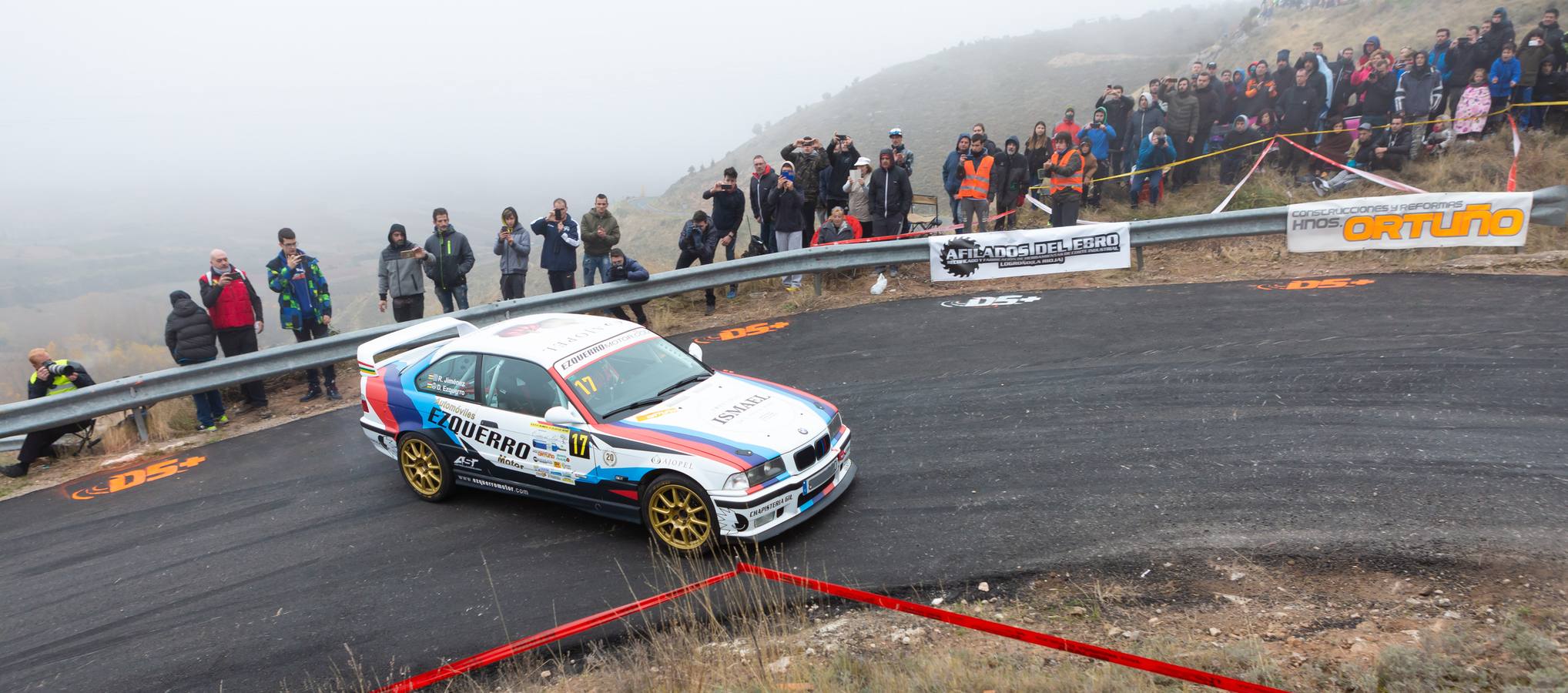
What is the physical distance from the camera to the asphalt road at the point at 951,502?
6289mm

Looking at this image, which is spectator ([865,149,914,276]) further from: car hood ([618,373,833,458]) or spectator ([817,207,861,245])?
car hood ([618,373,833,458])

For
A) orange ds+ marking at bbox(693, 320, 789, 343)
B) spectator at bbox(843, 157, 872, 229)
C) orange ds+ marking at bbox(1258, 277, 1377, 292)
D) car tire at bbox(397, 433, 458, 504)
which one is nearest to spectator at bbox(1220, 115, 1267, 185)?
orange ds+ marking at bbox(1258, 277, 1377, 292)

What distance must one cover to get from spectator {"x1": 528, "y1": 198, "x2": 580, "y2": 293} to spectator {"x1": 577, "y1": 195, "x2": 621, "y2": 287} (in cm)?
17

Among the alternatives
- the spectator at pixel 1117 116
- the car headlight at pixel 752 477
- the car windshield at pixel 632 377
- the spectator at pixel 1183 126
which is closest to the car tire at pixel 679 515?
the car headlight at pixel 752 477

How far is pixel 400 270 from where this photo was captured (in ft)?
41.4

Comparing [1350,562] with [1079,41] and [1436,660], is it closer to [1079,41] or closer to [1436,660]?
[1436,660]

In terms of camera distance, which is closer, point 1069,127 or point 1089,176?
point 1089,176

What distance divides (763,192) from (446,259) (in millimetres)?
4763

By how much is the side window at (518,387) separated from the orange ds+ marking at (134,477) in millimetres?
4591

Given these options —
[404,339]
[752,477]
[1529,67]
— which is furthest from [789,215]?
[1529,67]

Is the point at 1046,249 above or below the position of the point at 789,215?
below

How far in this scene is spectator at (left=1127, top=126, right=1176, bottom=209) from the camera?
16.5m

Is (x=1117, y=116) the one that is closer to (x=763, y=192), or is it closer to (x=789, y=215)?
(x=789, y=215)

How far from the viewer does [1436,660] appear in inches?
182
